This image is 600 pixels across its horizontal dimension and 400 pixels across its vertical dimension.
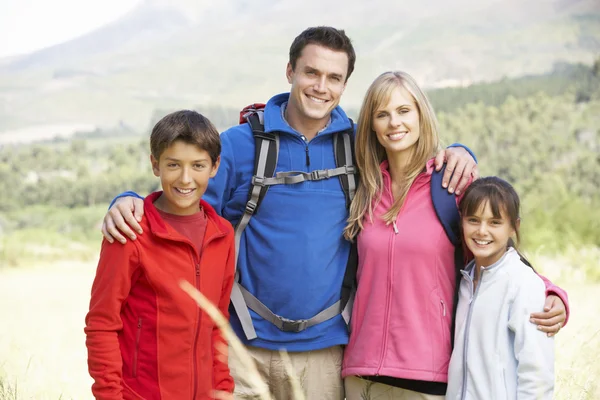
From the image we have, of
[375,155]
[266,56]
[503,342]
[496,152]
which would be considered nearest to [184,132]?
[375,155]

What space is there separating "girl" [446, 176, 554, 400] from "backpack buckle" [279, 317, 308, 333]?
69 cm

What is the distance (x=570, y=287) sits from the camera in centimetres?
965

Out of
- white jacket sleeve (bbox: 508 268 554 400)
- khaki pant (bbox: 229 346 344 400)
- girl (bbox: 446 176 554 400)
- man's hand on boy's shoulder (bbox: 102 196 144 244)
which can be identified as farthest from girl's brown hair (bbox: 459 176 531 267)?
man's hand on boy's shoulder (bbox: 102 196 144 244)

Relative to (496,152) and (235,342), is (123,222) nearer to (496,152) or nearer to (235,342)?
(235,342)

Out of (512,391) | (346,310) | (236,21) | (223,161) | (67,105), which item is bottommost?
(512,391)

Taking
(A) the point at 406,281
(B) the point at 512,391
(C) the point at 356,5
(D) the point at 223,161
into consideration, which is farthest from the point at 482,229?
(C) the point at 356,5

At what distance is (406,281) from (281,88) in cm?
4780

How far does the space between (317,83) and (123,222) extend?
1.29 metres

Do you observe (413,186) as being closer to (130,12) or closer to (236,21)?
(236,21)

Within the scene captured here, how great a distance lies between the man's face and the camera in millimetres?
3506

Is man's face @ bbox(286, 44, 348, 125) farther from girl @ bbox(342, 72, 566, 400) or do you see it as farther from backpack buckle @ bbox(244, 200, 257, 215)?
backpack buckle @ bbox(244, 200, 257, 215)

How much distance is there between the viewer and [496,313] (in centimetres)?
295

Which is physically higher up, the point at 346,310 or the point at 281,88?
the point at 281,88

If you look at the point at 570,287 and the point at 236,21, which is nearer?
the point at 570,287
